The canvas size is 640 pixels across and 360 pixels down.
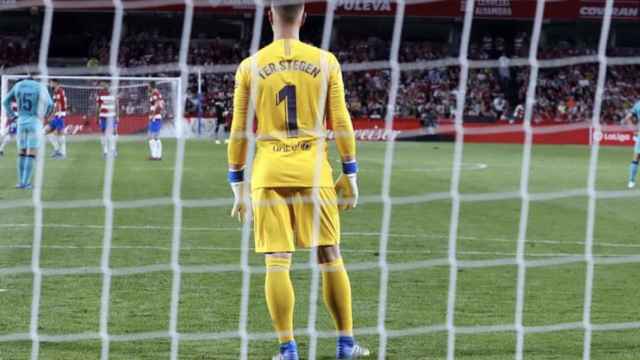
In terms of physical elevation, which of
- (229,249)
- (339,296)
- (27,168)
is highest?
(339,296)

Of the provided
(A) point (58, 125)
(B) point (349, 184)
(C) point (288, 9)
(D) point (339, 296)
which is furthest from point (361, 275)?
(A) point (58, 125)

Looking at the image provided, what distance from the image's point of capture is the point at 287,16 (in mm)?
6250

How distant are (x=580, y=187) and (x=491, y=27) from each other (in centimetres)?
2105

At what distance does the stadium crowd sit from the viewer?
30.8 meters

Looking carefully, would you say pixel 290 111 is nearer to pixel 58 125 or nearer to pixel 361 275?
pixel 361 275

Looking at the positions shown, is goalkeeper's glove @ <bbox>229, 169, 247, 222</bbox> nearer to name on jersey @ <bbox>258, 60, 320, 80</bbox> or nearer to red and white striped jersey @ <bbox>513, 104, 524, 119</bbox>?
name on jersey @ <bbox>258, 60, 320, 80</bbox>

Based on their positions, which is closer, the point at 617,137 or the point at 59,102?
the point at 59,102

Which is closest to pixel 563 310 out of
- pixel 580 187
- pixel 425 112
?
pixel 580 187

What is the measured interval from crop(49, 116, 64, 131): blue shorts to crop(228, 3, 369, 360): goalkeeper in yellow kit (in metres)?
18.5

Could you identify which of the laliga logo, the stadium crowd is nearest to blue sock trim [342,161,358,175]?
the stadium crowd

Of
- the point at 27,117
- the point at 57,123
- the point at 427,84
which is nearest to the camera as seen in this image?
the point at 27,117

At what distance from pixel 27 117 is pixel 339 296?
11937 millimetres

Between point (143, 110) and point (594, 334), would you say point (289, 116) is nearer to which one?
point (594, 334)

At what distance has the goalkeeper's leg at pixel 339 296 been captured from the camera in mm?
6555
